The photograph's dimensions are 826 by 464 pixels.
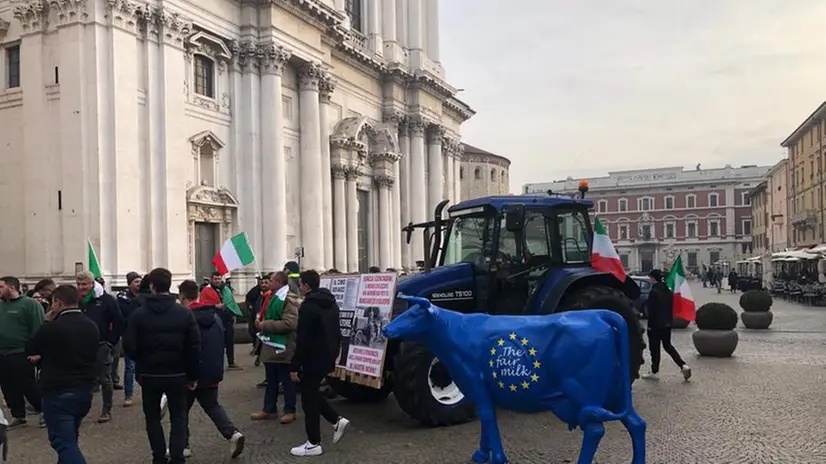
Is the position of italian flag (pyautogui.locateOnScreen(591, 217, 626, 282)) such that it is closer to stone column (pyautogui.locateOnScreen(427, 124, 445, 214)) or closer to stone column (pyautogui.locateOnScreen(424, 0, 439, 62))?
stone column (pyautogui.locateOnScreen(427, 124, 445, 214))

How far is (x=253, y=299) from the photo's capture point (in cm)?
1559

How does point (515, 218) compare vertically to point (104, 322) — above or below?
above

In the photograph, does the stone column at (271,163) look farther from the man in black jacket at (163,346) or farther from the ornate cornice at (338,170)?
the man in black jacket at (163,346)

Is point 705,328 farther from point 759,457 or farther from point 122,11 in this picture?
point 122,11

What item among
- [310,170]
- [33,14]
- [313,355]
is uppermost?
[33,14]

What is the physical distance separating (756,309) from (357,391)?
15116mm

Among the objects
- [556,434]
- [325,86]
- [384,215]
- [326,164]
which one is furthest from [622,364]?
[384,215]

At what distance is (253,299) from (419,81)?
28.4 metres

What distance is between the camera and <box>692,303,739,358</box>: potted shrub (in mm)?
14953

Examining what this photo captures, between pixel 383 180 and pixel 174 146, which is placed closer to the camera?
pixel 174 146

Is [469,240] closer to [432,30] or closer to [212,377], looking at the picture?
[212,377]

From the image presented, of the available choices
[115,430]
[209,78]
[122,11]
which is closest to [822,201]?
[209,78]

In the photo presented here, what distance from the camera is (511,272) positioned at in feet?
32.5

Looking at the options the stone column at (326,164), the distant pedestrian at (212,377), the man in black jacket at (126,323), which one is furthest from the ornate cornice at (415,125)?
the distant pedestrian at (212,377)
